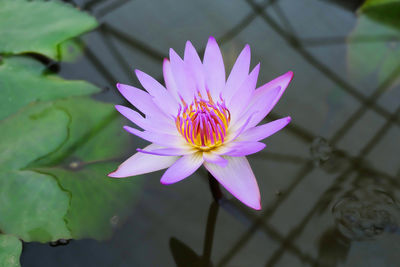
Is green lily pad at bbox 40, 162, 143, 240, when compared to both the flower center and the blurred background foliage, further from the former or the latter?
the flower center

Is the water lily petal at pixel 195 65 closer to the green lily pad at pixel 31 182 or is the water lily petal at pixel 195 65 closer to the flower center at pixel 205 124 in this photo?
the flower center at pixel 205 124

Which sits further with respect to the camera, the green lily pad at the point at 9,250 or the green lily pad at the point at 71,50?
the green lily pad at the point at 71,50

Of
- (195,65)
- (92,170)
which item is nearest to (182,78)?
(195,65)

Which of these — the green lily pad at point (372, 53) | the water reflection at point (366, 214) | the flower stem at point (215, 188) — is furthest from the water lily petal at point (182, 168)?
the green lily pad at point (372, 53)

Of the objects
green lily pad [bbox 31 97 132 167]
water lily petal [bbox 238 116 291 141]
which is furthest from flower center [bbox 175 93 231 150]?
green lily pad [bbox 31 97 132 167]

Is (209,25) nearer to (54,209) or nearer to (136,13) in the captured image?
(136,13)

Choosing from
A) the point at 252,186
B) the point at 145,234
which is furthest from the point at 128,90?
the point at 145,234
